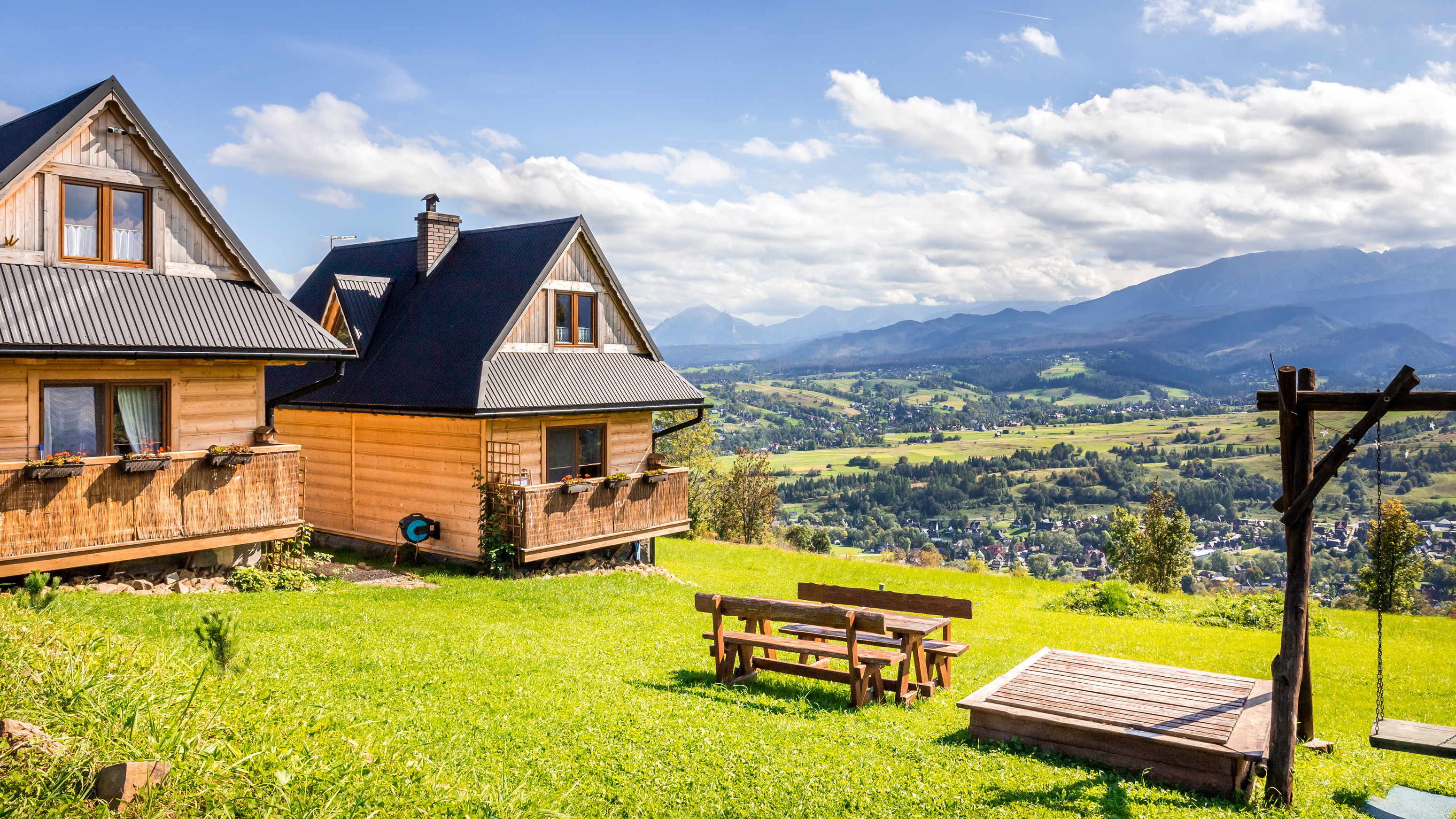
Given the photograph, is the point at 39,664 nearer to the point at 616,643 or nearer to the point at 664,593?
the point at 616,643

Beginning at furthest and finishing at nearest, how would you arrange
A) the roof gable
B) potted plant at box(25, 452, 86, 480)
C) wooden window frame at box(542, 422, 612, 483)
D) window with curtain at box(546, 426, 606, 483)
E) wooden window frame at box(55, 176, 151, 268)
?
window with curtain at box(546, 426, 606, 483) < wooden window frame at box(542, 422, 612, 483) < wooden window frame at box(55, 176, 151, 268) < the roof gable < potted plant at box(25, 452, 86, 480)

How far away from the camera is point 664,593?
19.2m

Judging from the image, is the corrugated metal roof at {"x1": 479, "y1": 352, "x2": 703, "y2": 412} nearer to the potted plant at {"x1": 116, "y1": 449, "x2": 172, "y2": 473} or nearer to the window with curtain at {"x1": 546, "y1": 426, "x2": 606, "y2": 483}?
the window with curtain at {"x1": 546, "y1": 426, "x2": 606, "y2": 483}

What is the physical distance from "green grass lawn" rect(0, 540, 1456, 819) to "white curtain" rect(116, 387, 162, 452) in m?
2.72

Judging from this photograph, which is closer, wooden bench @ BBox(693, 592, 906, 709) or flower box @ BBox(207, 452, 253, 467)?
wooden bench @ BBox(693, 592, 906, 709)

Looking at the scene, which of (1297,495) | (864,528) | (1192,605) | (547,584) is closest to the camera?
(1297,495)

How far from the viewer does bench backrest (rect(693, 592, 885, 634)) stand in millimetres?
9969

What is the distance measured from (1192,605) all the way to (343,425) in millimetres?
21786

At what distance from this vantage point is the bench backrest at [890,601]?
451 inches

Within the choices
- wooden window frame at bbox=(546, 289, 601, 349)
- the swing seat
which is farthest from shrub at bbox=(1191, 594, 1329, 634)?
wooden window frame at bbox=(546, 289, 601, 349)

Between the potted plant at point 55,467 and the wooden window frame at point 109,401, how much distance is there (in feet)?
1.77

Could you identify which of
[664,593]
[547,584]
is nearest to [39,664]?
[547,584]

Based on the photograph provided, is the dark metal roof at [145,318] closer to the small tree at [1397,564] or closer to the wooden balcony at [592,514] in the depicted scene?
the wooden balcony at [592,514]

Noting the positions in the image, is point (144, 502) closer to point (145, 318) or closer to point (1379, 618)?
point (145, 318)
